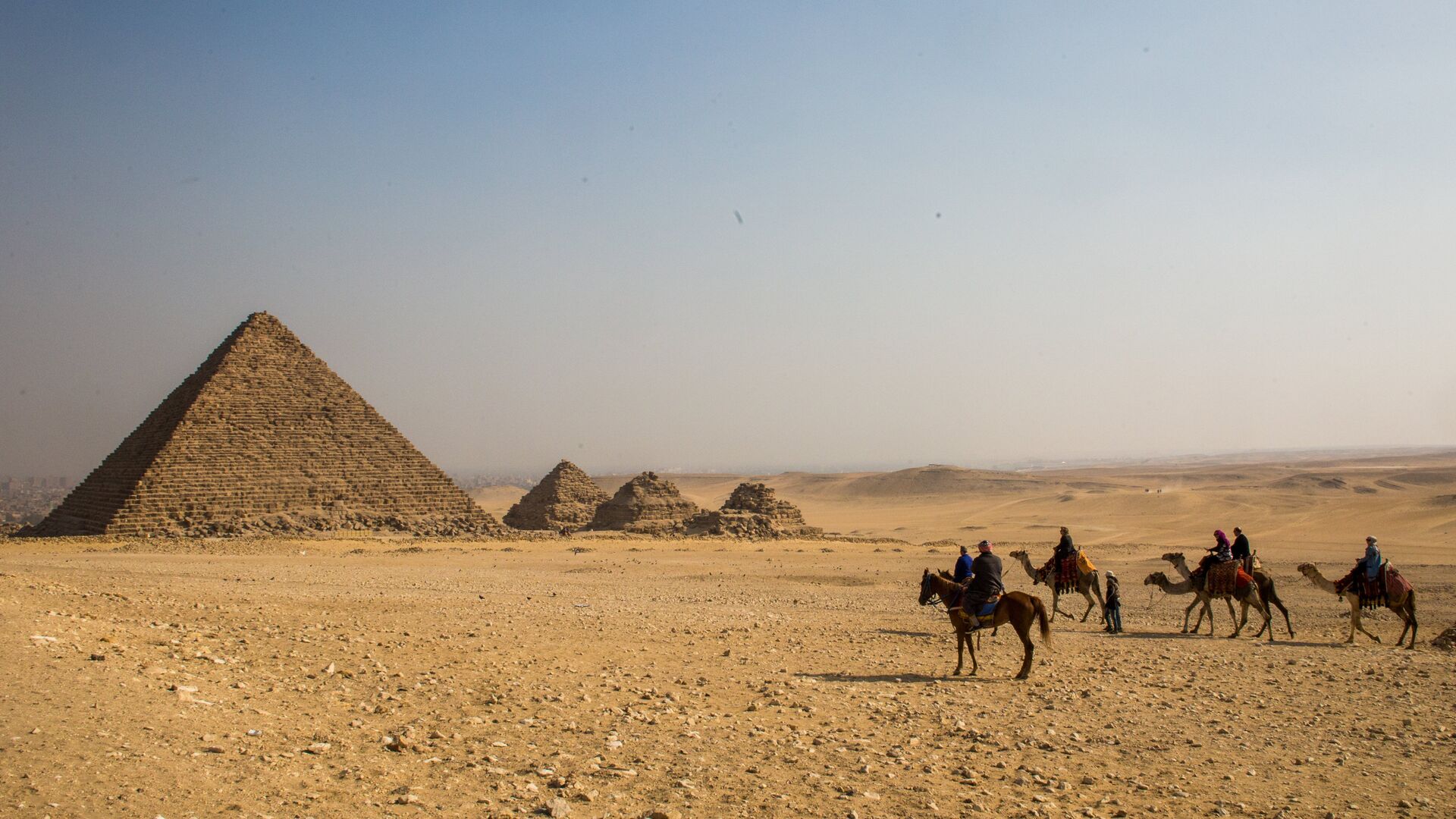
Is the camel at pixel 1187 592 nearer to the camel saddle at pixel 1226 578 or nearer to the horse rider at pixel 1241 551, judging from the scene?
the camel saddle at pixel 1226 578

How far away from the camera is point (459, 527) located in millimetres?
40031

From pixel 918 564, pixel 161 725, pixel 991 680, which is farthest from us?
pixel 918 564

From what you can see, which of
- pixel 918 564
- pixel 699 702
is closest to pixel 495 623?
pixel 699 702

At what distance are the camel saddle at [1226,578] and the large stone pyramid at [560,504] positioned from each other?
3528 cm

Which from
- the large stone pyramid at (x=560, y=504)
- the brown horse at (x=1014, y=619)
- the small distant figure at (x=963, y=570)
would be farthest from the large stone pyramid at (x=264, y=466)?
the brown horse at (x=1014, y=619)

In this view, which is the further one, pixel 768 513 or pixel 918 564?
pixel 768 513

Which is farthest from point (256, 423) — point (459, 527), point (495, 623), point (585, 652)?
point (585, 652)

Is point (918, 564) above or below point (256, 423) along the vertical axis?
below

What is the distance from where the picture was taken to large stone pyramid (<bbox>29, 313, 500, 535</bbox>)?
3472cm

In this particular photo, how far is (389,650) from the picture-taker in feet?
31.0

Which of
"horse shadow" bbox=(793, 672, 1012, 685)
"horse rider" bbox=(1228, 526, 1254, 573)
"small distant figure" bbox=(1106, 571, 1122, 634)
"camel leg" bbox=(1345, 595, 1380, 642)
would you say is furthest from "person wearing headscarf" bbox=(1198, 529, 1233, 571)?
"horse shadow" bbox=(793, 672, 1012, 685)

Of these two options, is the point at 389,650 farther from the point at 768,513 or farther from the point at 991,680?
the point at 768,513

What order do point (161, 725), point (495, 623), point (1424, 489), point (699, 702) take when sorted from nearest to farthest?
point (161, 725) < point (699, 702) < point (495, 623) < point (1424, 489)

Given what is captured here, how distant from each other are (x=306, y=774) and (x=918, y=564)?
2308 centimetres
